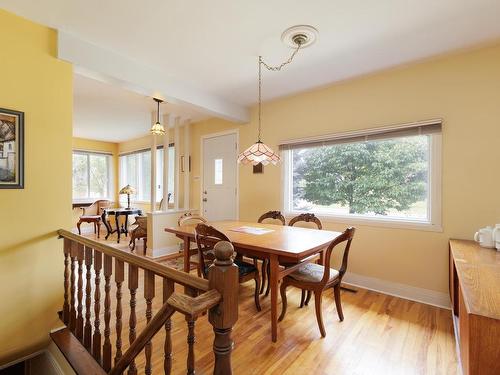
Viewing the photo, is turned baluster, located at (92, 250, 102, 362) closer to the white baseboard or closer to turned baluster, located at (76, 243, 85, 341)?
turned baluster, located at (76, 243, 85, 341)

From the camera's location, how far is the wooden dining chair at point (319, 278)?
1916 millimetres

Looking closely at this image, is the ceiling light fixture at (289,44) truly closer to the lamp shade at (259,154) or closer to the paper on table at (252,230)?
the lamp shade at (259,154)

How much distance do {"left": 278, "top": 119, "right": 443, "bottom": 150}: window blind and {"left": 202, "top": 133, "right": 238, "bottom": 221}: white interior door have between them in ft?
3.44

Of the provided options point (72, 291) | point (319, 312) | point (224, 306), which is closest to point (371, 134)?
point (319, 312)

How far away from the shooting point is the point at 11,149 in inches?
75.7

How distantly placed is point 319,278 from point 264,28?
2.06m

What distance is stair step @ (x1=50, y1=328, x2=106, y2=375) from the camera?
1573mm

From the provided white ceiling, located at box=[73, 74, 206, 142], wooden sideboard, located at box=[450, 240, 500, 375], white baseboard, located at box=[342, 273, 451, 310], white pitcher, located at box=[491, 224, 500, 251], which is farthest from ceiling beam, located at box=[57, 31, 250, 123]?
white pitcher, located at box=[491, 224, 500, 251]

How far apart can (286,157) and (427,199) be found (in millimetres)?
1723

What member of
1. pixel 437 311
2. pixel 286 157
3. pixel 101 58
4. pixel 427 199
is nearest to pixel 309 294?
pixel 437 311

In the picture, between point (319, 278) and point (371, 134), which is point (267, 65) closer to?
point (371, 134)

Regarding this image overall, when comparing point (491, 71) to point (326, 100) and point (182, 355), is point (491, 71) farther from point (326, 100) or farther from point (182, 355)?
point (182, 355)

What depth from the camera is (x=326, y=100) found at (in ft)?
10.5

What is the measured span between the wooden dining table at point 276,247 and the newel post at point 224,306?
91cm
